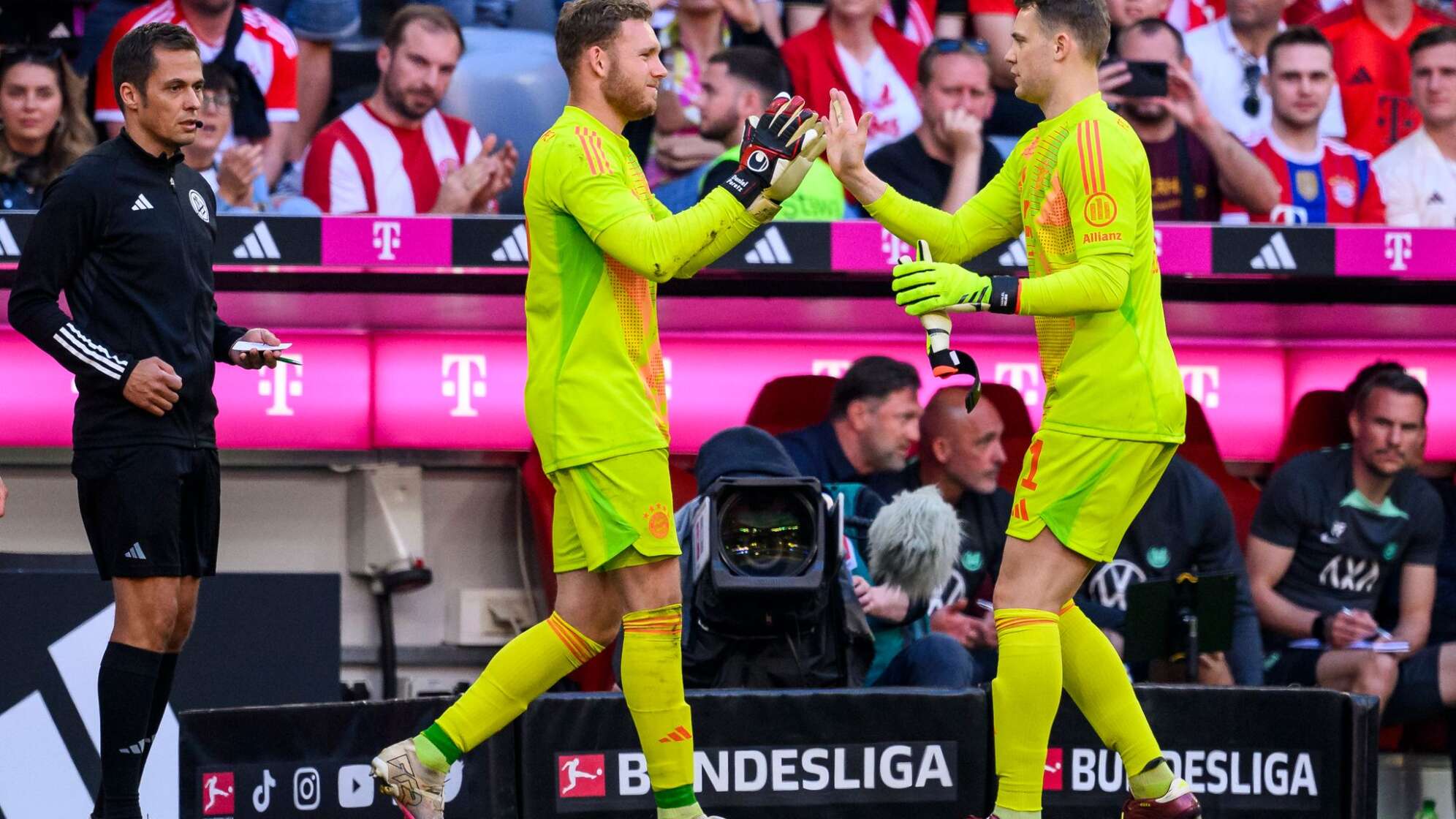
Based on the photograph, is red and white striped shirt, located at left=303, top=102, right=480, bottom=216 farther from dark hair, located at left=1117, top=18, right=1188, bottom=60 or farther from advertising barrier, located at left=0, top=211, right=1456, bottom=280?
dark hair, located at left=1117, top=18, right=1188, bottom=60

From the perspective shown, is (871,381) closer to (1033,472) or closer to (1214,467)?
(1214,467)

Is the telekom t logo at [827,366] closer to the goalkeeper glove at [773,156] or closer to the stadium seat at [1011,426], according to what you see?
the stadium seat at [1011,426]

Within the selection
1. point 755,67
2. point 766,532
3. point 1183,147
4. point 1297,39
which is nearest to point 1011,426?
point 1183,147

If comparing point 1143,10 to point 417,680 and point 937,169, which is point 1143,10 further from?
point 417,680

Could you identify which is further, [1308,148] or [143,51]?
[1308,148]

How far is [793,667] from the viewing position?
5883 mm

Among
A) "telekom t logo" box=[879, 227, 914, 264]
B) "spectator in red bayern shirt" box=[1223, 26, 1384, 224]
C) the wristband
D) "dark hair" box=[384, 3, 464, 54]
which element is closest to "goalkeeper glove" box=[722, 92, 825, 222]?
the wristband

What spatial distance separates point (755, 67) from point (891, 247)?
114cm

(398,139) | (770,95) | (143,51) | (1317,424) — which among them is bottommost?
(1317,424)

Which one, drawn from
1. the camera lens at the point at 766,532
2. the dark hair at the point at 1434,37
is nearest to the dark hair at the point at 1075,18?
the camera lens at the point at 766,532

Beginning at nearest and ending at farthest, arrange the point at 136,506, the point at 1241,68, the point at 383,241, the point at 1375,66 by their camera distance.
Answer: the point at 136,506, the point at 383,241, the point at 1241,68, the point at 1375,66

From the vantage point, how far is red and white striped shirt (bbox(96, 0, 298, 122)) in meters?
7.55

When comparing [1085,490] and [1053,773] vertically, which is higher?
[1085,490]

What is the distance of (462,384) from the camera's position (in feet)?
25.4
